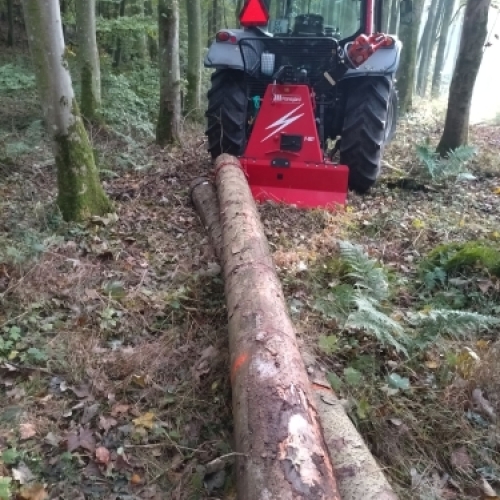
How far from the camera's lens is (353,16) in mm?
6586

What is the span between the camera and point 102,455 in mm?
2402

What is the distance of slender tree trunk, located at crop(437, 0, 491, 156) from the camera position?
733 cm

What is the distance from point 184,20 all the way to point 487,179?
45.8 ft

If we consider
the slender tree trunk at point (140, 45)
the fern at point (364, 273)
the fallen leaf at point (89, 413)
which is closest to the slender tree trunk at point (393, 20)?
the slender tree trunk at point (140, 45)

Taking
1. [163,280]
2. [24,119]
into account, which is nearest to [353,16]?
[163,280]

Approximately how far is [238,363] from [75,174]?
8.92ft

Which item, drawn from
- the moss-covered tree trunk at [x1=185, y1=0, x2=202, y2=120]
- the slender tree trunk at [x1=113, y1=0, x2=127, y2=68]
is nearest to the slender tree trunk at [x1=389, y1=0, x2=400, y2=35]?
the slender tree trunk at [x1=113, y1=0, x2=127, y2=68]

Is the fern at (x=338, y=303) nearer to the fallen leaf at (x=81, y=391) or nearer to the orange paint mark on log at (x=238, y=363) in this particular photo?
the orange paint mark on log at (x=238, y=363)

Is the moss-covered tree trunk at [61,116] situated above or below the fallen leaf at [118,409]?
above

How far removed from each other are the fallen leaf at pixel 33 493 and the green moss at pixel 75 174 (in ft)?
8.95

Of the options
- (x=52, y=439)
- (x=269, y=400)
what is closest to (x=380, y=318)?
(x=269, y=400)

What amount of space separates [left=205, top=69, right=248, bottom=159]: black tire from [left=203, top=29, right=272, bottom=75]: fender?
19 cm

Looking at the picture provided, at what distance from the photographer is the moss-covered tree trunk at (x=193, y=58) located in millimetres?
11125

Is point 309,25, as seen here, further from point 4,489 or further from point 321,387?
point 4,489
